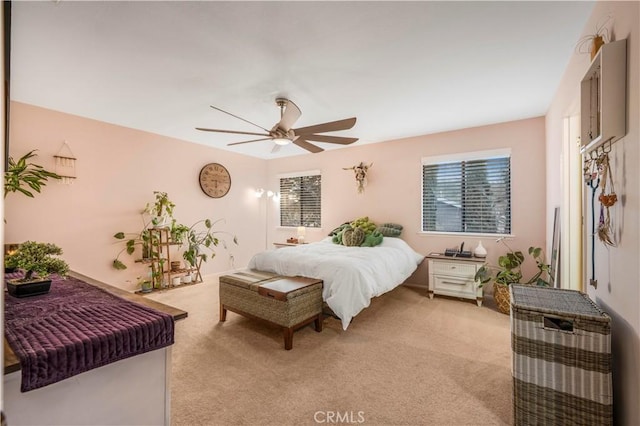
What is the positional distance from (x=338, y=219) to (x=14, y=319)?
15.2 feet

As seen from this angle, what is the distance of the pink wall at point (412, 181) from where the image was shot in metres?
3.80

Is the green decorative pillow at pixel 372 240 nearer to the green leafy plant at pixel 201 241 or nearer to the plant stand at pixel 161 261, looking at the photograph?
the green leafy plant at pixel 201 241

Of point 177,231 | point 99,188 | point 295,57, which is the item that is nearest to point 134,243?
point 177,231

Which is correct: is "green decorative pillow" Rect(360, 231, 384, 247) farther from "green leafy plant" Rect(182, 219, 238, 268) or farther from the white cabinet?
"green leafy plant" Rect(182, 219, 238, 268)

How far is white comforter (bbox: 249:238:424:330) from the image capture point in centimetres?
286

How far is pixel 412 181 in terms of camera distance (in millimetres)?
4691

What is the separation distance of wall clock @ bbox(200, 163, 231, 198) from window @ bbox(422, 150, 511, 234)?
11.7 feet

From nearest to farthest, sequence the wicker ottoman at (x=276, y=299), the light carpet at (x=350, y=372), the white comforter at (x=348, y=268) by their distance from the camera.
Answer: the light carpet at (x=350, y=372)
the wicker ottoman at (x=276, y=299)
the white comforter at (x=348, y=268)

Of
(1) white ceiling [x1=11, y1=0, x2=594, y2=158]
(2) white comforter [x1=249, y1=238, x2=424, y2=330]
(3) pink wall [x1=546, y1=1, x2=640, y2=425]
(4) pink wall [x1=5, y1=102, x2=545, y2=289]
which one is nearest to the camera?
(3) pink wall [x1=546, y1=1, x2=640, y2=425]

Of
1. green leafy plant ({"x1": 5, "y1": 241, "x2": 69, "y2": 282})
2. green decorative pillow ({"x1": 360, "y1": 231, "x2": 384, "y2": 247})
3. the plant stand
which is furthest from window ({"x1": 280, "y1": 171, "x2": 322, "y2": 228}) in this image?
green leafy plant ({"x1": 5, "y1": 241, "x2": 69, "y2": 282})

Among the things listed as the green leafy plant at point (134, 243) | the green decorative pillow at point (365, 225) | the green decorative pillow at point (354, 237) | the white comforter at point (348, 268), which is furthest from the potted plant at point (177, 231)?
the green decorative pillow at point (365, 225)

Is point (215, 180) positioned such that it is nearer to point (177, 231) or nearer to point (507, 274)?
point (177, 231)

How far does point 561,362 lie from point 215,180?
17.1 ft

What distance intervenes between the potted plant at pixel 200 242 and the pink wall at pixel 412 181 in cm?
149
